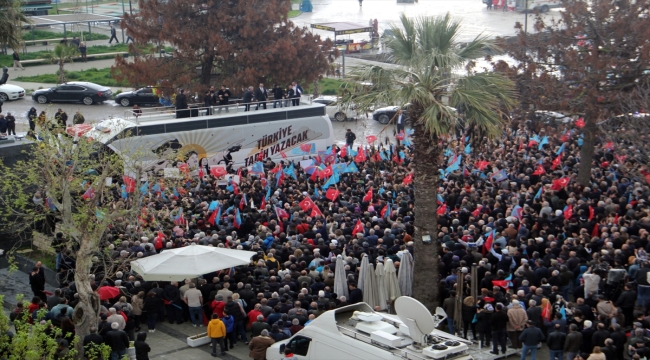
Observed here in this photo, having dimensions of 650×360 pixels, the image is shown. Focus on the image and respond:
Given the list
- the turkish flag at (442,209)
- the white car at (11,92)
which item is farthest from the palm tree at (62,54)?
the turkish flag at (442,209)

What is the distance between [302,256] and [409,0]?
226ft

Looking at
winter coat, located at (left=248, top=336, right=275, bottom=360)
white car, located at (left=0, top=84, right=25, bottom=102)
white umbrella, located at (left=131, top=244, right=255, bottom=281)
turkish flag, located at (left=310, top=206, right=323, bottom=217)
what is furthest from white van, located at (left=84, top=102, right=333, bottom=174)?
winter coat, located at (left=248, top=336, right=275, bottom=360)

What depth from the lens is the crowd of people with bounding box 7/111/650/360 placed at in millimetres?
16156

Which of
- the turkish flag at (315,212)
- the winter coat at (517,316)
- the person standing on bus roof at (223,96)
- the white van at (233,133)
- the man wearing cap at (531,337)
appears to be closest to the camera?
the man wearing cap at (531,337)

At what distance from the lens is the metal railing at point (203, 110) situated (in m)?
31.7

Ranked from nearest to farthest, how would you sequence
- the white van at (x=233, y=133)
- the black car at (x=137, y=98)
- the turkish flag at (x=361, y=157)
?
the turkish flag at (x=361, y=157) → the white van at (x=233, y=133) → the black car at (x=137, y=98)

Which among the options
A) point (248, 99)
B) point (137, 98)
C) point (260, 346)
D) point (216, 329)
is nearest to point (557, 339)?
point (260, 346)

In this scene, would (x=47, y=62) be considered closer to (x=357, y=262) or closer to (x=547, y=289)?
(x=357, y=262)

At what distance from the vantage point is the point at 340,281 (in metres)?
18.0

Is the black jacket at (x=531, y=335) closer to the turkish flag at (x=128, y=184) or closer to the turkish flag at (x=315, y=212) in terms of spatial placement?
the turkish flag at (x=315, y=212)

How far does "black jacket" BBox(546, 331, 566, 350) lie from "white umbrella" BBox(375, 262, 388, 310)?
396cm

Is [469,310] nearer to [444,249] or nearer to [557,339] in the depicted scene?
[557,339]

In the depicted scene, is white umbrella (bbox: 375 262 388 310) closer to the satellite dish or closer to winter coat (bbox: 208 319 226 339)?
winter coat (bbox: 208 319 226 339)

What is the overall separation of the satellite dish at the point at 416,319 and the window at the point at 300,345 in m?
1.80
